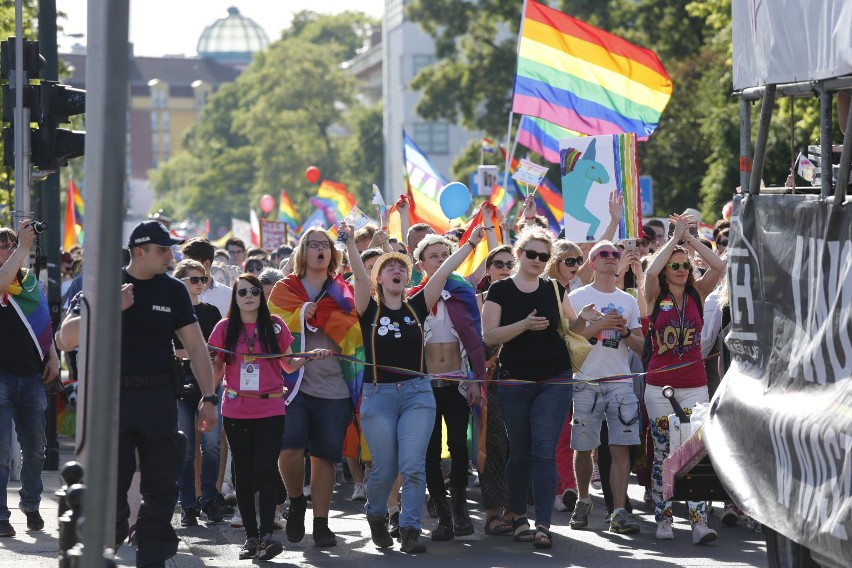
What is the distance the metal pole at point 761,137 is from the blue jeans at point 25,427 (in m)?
5.38

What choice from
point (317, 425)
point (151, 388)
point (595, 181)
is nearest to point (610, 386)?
point (317, 425)

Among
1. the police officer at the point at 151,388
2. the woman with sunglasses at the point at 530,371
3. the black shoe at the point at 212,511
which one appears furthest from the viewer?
the black shoe at the point at 212,511

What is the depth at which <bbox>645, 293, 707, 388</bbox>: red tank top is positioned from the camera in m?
10.6

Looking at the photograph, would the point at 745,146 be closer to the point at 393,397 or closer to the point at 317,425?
the point at 393,397

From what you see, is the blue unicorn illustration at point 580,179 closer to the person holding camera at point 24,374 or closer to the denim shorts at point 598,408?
the denim shorts at point 598,408

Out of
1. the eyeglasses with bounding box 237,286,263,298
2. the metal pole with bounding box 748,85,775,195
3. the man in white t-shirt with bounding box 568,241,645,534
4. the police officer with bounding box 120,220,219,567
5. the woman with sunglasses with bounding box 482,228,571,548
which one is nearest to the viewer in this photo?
the metal pole with bounding box 748,85,775,195

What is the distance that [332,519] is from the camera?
11.5 metres

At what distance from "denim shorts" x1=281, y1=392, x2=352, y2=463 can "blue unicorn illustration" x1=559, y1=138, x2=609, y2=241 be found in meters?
3.48

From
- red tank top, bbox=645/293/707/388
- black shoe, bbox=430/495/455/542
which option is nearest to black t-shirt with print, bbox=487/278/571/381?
red tank top, bbox=645/293/707/388

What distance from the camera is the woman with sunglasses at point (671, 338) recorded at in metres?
10.6

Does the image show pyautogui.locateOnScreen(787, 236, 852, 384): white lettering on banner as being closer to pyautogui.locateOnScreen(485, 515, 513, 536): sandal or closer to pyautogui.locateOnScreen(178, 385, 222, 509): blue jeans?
pyautogui.locateOnScreen(485, 515, 513, 536): sandal

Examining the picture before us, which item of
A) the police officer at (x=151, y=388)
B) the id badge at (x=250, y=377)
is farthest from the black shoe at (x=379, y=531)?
the police officer at (x=151, y=388)

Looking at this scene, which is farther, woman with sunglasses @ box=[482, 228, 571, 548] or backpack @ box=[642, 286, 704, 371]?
backpack @ box=[642, 286, 704, 371]

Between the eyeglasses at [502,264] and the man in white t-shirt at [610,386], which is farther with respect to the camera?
the eyeglasses at [502,264]
